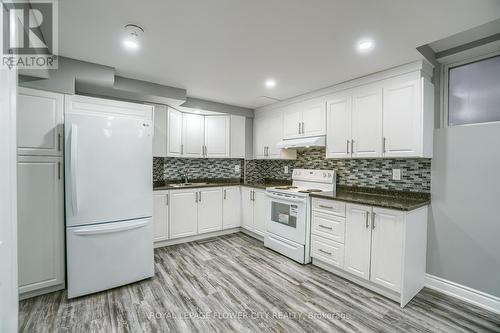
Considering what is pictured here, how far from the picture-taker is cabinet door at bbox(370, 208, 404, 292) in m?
2.10

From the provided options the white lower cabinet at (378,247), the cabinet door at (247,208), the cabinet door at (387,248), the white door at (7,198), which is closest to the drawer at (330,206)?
the white lower cabinet at (378,247)

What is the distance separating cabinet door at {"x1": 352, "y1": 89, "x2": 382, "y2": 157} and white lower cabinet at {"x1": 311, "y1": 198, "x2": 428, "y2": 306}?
0.72 m

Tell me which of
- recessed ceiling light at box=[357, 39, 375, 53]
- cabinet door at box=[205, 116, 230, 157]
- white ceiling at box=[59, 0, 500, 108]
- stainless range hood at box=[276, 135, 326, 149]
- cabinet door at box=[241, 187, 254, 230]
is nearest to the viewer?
white ceiling at box=[59, 0, 500, 108]

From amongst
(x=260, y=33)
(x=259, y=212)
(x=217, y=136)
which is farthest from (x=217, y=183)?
(x=260, y=33)

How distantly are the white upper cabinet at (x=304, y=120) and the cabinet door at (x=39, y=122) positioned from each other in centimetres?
293

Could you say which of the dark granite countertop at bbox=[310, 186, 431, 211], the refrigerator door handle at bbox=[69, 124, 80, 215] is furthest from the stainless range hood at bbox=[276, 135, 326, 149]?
the refrigerator door handle at bbox=[69, 124, 80, 215]

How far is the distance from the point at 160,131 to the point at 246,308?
8.88ft

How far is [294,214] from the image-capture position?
301cm

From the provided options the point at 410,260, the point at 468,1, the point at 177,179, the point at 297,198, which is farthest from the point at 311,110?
the point at 177,179

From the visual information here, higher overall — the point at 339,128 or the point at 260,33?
the point at 260,33

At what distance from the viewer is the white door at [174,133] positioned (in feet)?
11.8

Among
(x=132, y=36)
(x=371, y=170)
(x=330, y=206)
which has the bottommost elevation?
(x=330, y=206)

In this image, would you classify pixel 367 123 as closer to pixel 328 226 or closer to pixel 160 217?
pixel 328 226

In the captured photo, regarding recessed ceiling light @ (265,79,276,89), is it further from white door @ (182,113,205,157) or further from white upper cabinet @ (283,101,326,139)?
white door @ (182,113,205,157)
